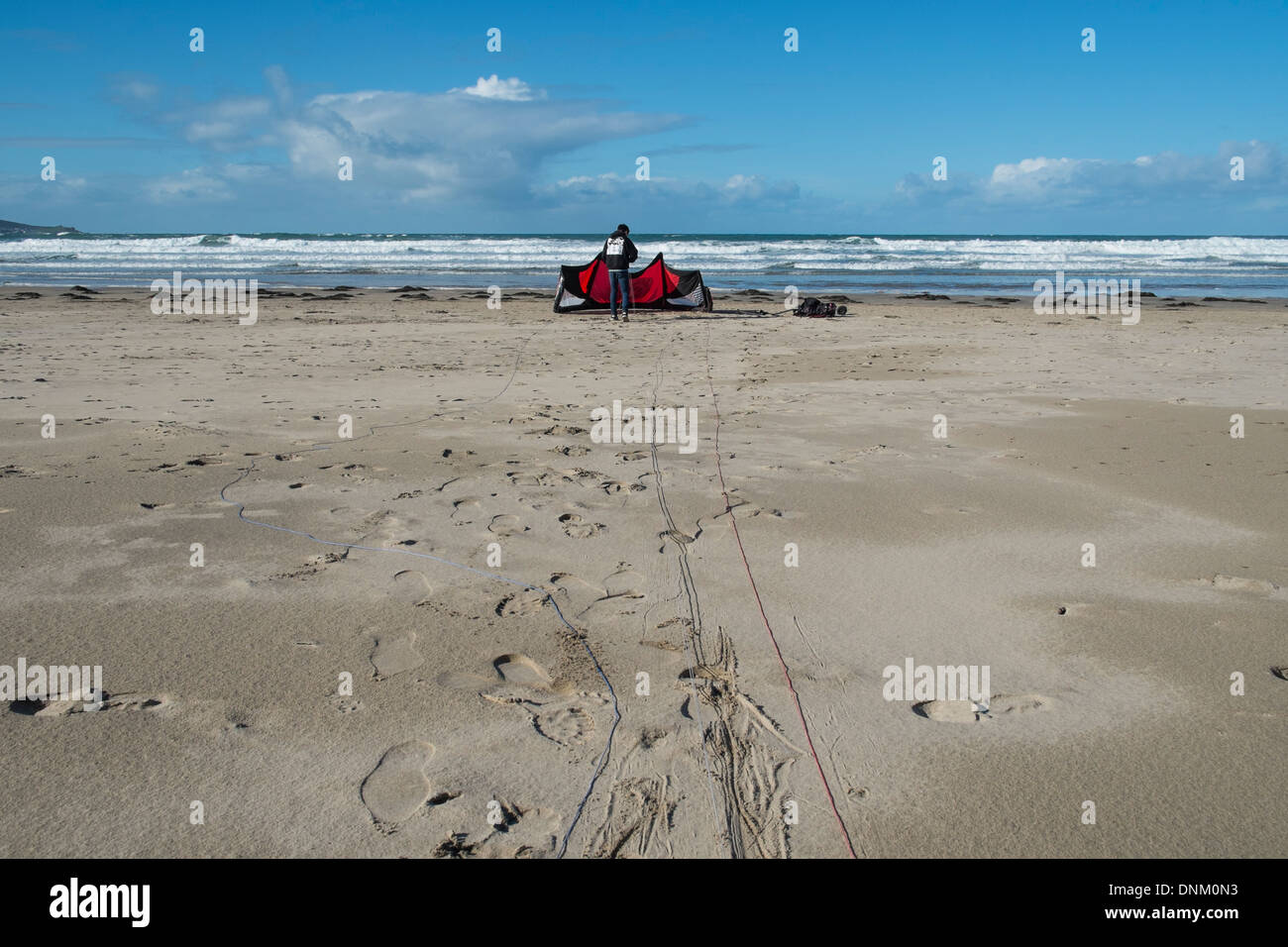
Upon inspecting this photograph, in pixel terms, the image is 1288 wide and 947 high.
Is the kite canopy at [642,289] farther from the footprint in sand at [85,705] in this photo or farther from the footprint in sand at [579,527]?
the footprint in sand at [85,705]

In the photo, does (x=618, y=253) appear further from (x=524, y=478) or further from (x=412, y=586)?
(x=412, y=586)

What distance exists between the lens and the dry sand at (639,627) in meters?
2.13

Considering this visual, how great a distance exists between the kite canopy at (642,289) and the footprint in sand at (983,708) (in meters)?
12.4

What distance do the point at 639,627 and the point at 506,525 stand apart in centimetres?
121

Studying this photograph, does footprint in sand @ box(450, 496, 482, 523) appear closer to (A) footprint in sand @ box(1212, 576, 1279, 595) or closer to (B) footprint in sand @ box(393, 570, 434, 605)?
(B) footprint in sand @ box(393, 570, 434, 605)

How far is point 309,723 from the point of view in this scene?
97.3 inches

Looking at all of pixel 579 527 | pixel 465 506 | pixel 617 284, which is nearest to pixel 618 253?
pixel 617 284

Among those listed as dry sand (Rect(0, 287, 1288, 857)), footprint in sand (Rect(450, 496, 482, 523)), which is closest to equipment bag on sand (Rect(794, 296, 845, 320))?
dry sand (Rect(0, 287, 1288, 857))

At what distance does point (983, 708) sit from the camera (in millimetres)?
2615

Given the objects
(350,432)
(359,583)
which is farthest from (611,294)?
(359,583)
